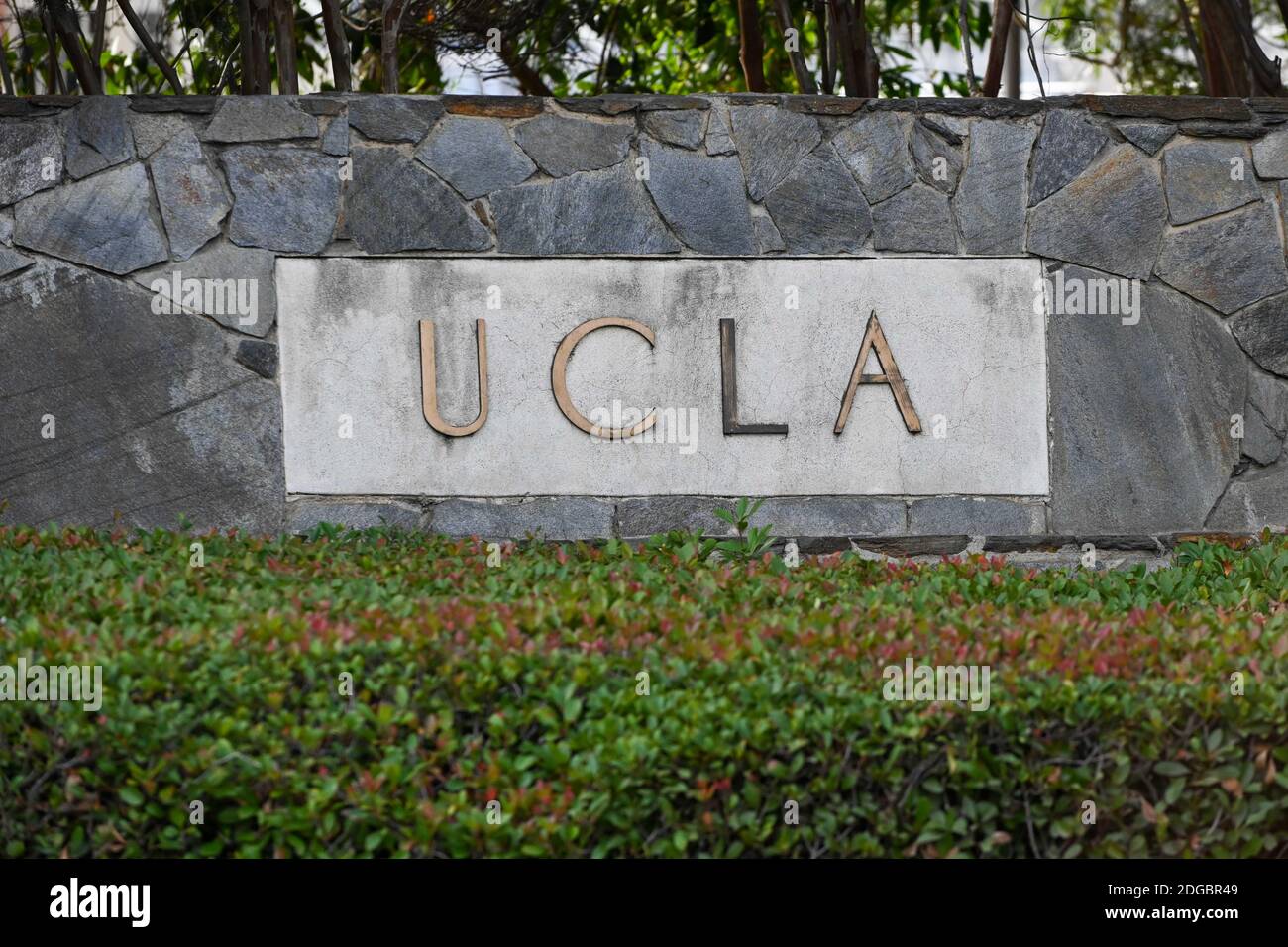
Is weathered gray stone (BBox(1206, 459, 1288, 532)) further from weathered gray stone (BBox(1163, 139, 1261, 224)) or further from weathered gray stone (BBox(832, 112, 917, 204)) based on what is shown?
weathered gray stone (BBox(832, 112, 917, 204))

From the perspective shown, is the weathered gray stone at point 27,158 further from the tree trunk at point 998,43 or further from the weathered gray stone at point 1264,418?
the weathered gray stone at point 1264,418

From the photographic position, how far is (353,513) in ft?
16.7

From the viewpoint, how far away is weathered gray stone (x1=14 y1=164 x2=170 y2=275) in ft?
16.7

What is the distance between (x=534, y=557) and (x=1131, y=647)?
1.89 metres

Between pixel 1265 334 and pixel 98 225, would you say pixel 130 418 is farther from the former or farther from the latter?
pixel 1265 334

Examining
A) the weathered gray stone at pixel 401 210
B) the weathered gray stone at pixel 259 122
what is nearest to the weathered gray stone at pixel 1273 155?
the weathered gray stone at pixel 401 210

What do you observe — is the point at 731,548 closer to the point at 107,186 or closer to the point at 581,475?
the point at 581,475

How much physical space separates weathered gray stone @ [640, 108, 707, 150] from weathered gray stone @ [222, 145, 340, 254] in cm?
115


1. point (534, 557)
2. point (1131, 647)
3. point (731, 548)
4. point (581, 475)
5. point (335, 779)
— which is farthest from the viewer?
point (581, 475)

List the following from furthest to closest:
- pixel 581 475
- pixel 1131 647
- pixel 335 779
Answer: pixel 581 475 → pixel 1131 647 → pixel 335 779

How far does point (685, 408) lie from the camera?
514 cm

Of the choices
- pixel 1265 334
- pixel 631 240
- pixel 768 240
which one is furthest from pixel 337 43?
pixel 1265 334
